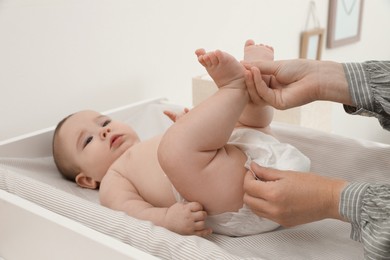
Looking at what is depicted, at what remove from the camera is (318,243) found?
897 mm

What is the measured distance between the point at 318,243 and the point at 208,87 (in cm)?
72

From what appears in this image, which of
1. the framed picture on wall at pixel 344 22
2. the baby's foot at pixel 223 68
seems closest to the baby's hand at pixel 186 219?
the baby's foot at pixel 223 68

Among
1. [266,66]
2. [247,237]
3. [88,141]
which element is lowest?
[247,237]

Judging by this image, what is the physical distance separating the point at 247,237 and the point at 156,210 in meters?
0.18

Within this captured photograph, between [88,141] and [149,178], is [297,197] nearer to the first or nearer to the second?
[149,178]

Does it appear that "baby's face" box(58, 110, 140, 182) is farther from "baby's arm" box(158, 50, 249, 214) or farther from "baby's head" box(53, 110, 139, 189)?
"baby's arm" box(158, 50, 249, 214)

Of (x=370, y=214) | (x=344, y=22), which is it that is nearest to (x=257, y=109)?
(x=370, y=214)

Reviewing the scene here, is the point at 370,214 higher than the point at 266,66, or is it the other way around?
the point at 266,66

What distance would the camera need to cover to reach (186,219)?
2.81 feet

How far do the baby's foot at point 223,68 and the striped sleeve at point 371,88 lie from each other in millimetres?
207

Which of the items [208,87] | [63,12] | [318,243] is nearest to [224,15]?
[208,87]

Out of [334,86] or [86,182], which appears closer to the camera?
[334,86]

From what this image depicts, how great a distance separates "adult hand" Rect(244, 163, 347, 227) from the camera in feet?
2.46

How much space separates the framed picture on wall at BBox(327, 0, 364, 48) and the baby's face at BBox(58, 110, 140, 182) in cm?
161
